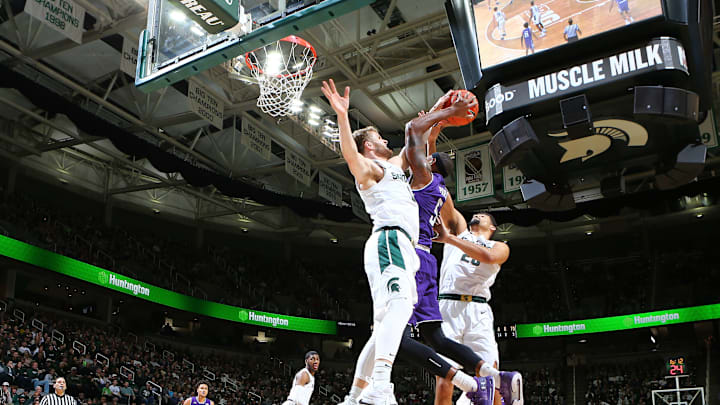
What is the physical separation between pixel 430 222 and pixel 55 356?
15.2m

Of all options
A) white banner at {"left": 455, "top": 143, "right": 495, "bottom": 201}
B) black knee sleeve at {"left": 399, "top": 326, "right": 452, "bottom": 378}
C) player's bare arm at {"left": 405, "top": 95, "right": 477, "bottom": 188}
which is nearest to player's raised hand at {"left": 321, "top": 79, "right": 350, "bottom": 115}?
player's bare arm at {"left": 405, "top": 95, "right": 477, "bottom": 188}

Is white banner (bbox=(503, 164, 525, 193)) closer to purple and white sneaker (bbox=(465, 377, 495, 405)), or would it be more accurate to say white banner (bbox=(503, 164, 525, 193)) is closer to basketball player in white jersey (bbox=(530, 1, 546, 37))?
basketball player in white jersey (bbox=(530, 1, 546, 37))

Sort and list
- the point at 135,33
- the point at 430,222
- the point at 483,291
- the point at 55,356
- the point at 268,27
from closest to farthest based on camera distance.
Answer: the point at 430,222 < the point at 483,291 < the point at 268,27 < the point at 135,33 < the point at 55,356

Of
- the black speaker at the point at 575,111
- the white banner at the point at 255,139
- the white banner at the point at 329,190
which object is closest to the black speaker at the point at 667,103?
the black speaker at the point at 575,111

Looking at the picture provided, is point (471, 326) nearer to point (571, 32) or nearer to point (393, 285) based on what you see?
point (393, 285)

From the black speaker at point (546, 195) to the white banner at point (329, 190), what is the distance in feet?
46.9

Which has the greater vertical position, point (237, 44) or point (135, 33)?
point (135, 33)

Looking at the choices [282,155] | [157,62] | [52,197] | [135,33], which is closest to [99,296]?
[52,197]

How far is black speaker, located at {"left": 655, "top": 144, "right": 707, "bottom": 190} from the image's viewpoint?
222 inches

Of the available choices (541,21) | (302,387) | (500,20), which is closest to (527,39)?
(541,21)

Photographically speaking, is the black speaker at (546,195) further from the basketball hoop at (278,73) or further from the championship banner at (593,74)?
the basketball hoop at (278,73)

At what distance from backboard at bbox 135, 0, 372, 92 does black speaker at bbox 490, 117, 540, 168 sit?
2071 millimetres

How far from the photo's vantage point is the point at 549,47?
5648mm

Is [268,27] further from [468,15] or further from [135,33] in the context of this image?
[135,33]
